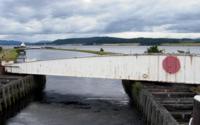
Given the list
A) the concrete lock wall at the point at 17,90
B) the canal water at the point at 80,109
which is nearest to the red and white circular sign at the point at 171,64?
the canal water at the point at 80,109

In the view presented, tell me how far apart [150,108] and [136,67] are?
11.1 metres

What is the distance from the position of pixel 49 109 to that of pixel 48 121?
6619 millimetres

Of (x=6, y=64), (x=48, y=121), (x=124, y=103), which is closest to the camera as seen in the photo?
(x=48, y=121)

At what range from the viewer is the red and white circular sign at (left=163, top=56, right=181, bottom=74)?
41.9m

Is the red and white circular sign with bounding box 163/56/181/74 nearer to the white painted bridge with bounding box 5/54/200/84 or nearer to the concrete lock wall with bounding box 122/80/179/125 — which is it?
the white painted bridge with bounding box 5/54/200/84

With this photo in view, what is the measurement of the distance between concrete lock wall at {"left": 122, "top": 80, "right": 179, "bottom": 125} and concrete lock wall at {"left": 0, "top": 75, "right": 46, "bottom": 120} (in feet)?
46.6

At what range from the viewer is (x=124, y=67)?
44.2 meters

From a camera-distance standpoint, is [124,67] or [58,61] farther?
[58,61]

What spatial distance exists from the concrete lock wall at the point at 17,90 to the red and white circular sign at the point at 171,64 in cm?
1782

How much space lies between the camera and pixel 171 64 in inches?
1665

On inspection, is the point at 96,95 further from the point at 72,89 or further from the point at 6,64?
the point at 6,64

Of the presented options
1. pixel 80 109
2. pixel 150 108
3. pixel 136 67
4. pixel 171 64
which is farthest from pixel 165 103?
pixel 80 109

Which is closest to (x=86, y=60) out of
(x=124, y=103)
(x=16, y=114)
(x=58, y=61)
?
(x=58, y=61)

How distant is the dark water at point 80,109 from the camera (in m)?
36.8
